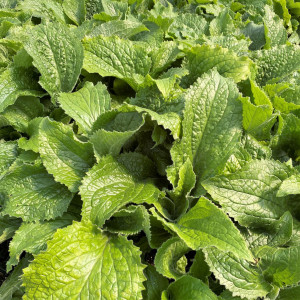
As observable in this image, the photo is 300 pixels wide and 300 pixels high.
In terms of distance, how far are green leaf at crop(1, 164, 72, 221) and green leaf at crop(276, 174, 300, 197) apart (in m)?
1.28

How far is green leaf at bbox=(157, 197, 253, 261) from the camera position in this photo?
66.2 inches

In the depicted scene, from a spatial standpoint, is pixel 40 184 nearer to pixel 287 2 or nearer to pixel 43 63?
pixel 43 63

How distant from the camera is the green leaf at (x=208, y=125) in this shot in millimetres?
2166

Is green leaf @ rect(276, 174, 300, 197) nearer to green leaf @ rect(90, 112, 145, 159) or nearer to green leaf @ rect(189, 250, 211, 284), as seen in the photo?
green leaf @ rect(189, 250, 211, 284)

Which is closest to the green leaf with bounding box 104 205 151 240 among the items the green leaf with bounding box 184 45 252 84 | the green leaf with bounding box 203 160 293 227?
the green leaf with bounding box 203 160 293 227

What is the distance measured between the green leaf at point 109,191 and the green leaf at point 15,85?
92cm

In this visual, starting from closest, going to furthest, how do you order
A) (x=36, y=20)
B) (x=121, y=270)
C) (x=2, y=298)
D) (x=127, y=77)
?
(x=121, y=270)
(x=2, y=298)
(x=127, y=77)
(x=36, y=20)

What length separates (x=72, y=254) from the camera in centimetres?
194

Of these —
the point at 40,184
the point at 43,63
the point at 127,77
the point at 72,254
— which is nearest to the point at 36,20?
the point at 43,63

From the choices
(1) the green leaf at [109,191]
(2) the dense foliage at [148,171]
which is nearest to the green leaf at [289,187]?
(2) the dense foliage at [148,171]

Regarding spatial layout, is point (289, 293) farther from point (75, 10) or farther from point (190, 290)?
point (75, 10)

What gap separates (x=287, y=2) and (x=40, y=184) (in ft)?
10.4

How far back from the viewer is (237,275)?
73.2 inches

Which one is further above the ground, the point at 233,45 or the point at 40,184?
the point at 233,45
